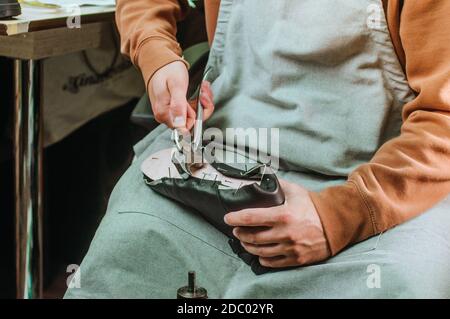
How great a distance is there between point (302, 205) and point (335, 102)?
187 millimetres

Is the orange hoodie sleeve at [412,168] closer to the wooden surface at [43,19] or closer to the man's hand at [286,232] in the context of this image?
the man's hand at [286,232]

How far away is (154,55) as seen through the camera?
982 mm

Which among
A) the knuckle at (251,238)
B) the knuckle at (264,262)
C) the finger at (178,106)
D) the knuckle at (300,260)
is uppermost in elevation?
the finger at (178,106)

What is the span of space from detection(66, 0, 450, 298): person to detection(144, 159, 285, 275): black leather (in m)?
0.01

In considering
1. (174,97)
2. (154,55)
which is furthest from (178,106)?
(154,55)

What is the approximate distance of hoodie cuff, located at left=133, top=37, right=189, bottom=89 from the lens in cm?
97

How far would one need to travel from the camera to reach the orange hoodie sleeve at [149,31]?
3.22 ft

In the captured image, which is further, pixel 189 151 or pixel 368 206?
pixel 189 151

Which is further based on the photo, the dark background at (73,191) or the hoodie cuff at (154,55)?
the dark background at (73,191)

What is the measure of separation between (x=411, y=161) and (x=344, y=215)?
99mm

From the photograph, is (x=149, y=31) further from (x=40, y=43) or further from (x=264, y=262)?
(x=264, y=262)

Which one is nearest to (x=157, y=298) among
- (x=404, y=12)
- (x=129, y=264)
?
(x=129, y=264)

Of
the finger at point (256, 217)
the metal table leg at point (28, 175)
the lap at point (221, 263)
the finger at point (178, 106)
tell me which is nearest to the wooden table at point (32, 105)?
the metal table leg at point (28, 175)

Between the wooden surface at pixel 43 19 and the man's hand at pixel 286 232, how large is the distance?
45 centimetres
